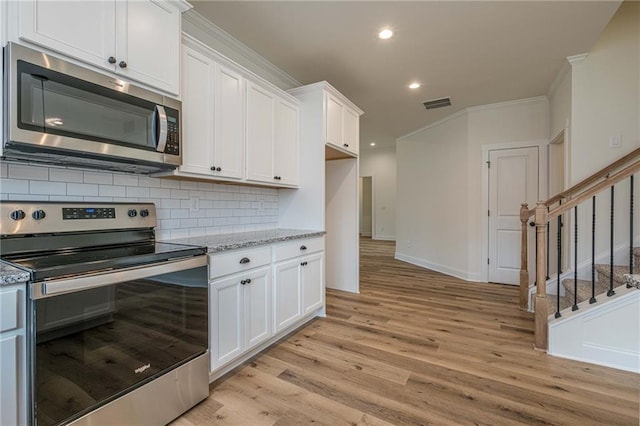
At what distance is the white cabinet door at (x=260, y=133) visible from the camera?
2551 millimetres

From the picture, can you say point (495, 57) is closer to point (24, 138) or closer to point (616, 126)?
point (616, 126)

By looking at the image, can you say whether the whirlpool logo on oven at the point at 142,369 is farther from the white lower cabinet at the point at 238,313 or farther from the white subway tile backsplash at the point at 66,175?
the white subway tile backsplash at the point at 66,175

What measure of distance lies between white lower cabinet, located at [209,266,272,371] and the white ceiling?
2.10 meters

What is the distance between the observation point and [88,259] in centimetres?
133

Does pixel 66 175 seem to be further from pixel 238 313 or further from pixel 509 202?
pixel 509 202

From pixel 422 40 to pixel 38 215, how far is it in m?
3.19

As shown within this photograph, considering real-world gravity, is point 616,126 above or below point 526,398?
above

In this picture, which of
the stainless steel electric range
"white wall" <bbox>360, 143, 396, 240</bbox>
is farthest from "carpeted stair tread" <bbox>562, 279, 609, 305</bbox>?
"white wall" <bbox>360, 143, 396, 240</bbox>

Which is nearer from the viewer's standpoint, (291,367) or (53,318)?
(53,318)

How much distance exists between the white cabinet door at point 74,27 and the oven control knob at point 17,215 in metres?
0.79

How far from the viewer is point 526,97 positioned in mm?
4266

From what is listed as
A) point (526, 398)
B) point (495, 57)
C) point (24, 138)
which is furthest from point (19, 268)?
point (495, 57)

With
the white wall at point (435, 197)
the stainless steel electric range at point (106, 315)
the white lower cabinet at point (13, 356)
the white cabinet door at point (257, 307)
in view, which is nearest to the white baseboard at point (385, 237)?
the white wall at point (435, 197)

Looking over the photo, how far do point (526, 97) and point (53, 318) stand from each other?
18.0ft
